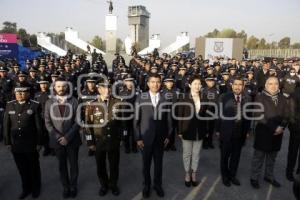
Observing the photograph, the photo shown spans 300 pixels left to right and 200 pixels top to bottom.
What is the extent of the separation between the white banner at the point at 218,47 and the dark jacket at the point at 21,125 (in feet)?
53.0

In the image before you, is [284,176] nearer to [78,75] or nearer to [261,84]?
[261,84]

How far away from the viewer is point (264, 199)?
4645mm

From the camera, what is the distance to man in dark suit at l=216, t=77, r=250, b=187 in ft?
16.3

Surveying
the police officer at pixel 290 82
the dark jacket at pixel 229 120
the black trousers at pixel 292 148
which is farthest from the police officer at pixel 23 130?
the police officer at pixel 290 82

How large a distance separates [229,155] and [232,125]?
596 mm

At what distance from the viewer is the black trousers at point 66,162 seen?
4545 millimetres

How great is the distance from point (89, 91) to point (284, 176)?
14.1 feet

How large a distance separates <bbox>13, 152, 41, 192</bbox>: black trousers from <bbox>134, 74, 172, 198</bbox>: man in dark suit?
1.67 m

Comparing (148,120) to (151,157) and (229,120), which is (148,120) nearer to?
(151,157)

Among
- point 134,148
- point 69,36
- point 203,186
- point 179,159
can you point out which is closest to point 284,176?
point 203,186

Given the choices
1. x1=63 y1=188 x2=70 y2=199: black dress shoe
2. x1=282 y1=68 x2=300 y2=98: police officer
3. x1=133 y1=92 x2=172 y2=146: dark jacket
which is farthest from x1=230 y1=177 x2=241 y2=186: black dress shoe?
x1=282 y1=68 x2=300 y2=98: police officer

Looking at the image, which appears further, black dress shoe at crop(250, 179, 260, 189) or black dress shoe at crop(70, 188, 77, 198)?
black dress shoe at crop(250, 179, 260, 189)

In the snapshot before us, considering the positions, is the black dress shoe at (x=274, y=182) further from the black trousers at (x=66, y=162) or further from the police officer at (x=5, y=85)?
the police officer at (x=5, y=85)

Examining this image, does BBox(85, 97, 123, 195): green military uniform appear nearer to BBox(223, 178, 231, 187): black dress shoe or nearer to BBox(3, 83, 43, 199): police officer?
BBox(3, 83, 43, 199): police officer
